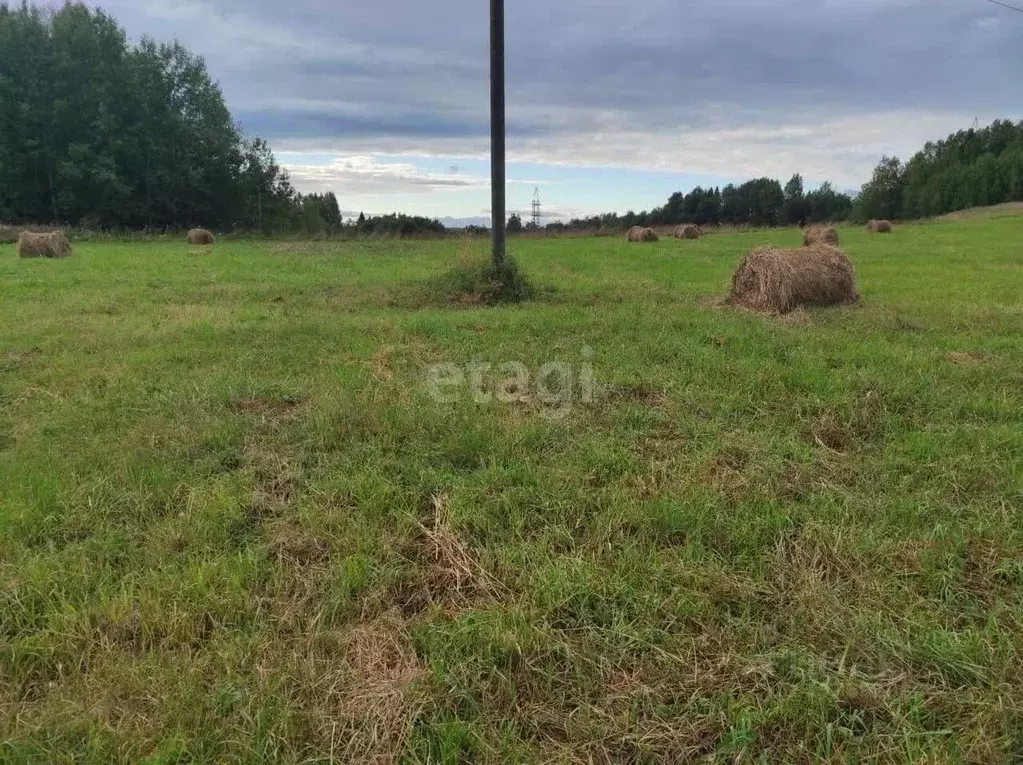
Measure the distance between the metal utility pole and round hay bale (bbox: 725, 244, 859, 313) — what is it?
3.79 m

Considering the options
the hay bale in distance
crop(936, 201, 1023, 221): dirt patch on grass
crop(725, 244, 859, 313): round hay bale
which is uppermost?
crop(936, 201, 1023, 221): dirt patch on grass

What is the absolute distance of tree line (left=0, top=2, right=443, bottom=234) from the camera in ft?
122

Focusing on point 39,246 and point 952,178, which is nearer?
point 39,246

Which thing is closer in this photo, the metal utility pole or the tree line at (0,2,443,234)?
A: the metal utility pole

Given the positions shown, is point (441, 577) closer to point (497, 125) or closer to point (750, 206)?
point (497, 125)

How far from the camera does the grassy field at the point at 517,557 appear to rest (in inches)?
84.2

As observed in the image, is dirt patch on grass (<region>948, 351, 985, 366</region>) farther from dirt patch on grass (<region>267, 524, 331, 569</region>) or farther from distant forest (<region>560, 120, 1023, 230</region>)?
distant forest (<region>560, 120, 1023, 230</region>)

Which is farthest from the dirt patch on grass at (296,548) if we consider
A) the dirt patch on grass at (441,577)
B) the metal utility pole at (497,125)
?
the metal utility pole at (497,125)

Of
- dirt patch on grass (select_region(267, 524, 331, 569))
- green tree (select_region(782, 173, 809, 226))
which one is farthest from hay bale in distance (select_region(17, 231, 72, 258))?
green tree (select_region(782, 173, 809, 226))

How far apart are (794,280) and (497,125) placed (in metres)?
5.02

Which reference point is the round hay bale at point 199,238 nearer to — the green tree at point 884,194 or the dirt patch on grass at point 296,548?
the dirt patch on grass at point 296,548

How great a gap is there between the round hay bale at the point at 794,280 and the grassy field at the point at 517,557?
2.51 m

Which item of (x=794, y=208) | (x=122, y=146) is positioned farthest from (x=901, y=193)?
(x=122, y=146)

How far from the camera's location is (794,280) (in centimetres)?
878
